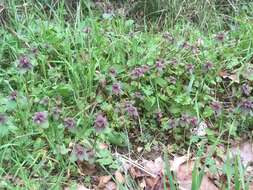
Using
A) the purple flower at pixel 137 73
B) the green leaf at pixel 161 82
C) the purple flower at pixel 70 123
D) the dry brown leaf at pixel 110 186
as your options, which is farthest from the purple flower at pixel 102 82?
the dry brown leaf at pixel 110 186

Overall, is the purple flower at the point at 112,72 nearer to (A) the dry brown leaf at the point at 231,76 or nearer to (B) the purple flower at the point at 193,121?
(B) the purple flower at the point at 193,121

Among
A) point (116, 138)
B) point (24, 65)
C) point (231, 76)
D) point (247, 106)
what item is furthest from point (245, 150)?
point (24, 65)

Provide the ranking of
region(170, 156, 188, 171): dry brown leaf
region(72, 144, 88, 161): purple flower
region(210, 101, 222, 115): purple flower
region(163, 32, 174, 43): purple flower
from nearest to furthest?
region(72, 144, 88, 161): purple flower
region(170, 156, 188, 171): dry brown leaf
region(210, 101, 222, 115): purple flower
region(163, 32, 174, 43): purple flower

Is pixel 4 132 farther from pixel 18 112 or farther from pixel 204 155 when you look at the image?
pixel 204 155

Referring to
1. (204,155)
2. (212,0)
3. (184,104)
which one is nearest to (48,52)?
(184,104)

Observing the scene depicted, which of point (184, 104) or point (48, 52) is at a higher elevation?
point (48, 52)

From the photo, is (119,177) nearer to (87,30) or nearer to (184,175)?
(184,175)

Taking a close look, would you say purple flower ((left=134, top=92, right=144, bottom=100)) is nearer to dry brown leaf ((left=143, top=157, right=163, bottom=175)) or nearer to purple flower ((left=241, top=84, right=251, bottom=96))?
dry brown leaf ((left=143, top=157, right=163, bottom=175))

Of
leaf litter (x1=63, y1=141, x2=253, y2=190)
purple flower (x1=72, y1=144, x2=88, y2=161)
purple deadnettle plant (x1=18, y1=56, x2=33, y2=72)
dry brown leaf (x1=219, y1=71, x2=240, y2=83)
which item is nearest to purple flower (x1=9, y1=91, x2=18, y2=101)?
purple deadnettle plant (x1=18, y1=56, x2=33, y2=72)
